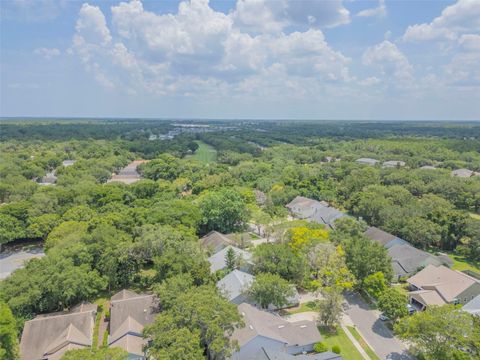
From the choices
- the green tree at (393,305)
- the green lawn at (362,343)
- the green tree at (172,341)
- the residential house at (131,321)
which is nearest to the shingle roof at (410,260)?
the green tree at (393,305)

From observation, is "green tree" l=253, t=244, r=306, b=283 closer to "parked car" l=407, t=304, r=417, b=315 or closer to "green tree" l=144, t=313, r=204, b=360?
"parked car" l=407, t=304, r=417, b=315

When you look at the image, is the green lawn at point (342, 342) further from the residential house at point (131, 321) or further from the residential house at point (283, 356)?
the residential house at point (131, 321)

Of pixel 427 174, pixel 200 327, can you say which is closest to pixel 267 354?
pixel 200 327

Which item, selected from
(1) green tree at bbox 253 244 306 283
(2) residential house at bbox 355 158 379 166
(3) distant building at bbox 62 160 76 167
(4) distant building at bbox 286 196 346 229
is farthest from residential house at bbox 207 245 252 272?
(2) residential house at bbox 355 158 379 166

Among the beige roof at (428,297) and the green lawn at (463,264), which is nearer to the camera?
the beige roof at (428,297)

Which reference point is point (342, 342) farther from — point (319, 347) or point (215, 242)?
point (215, 242)

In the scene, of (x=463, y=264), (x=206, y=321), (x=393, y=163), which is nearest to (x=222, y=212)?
(x=206, y=321)
